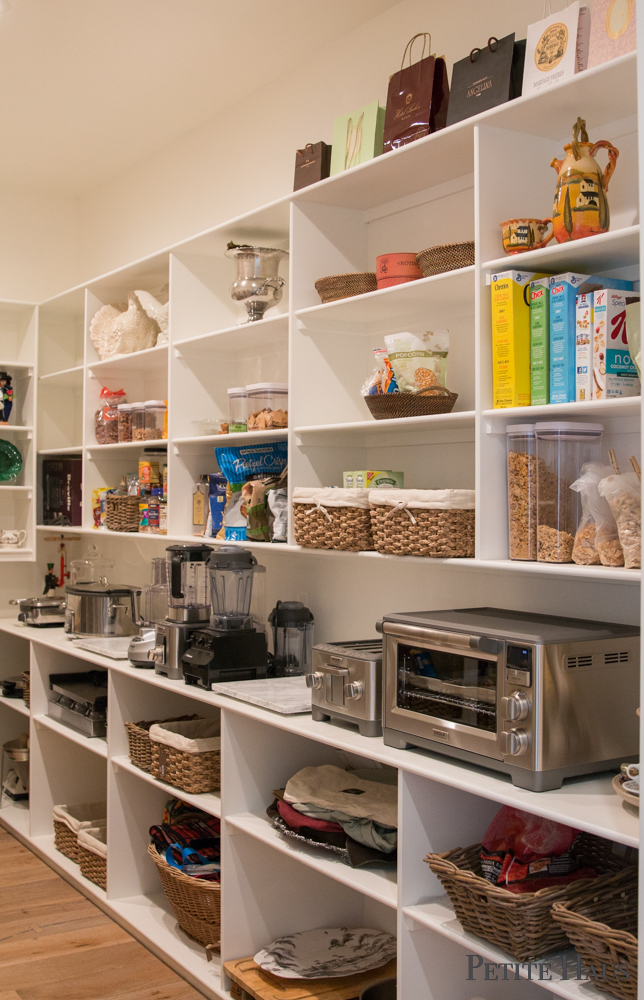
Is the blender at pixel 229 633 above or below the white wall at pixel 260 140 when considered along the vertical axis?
below

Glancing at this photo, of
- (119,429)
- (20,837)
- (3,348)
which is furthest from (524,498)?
(3,348)

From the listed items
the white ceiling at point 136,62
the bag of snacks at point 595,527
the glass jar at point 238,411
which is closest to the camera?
the bag of snacks at point 595,527

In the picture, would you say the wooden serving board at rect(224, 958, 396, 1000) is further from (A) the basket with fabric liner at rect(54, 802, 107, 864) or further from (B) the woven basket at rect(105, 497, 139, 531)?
(B) the woven basket at rect(105, 497, 139, 531)

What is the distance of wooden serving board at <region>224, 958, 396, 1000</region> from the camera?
2479 mm

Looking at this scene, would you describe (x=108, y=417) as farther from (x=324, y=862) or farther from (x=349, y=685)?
(x=324, y=862)

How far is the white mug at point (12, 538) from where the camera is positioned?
4656 mm

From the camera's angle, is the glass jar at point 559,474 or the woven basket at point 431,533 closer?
the glass jar at point 559,474

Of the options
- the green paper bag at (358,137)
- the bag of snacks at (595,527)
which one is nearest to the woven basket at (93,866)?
the bag of snacks at (595,527)

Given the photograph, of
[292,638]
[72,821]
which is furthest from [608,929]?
[72,821]

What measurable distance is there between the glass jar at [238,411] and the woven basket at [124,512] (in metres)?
0.84

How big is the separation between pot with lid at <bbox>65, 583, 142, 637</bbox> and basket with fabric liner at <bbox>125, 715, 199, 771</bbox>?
650 millimetres

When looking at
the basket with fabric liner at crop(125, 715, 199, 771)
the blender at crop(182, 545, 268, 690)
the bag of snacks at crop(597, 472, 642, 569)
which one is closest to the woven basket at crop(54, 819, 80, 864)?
the basket with fabric liner at crop(125, 715, 199, 771)

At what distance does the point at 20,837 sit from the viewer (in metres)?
4.09

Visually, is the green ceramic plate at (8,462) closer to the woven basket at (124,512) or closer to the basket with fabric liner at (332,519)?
Answer: the woven basket at (124,512)
